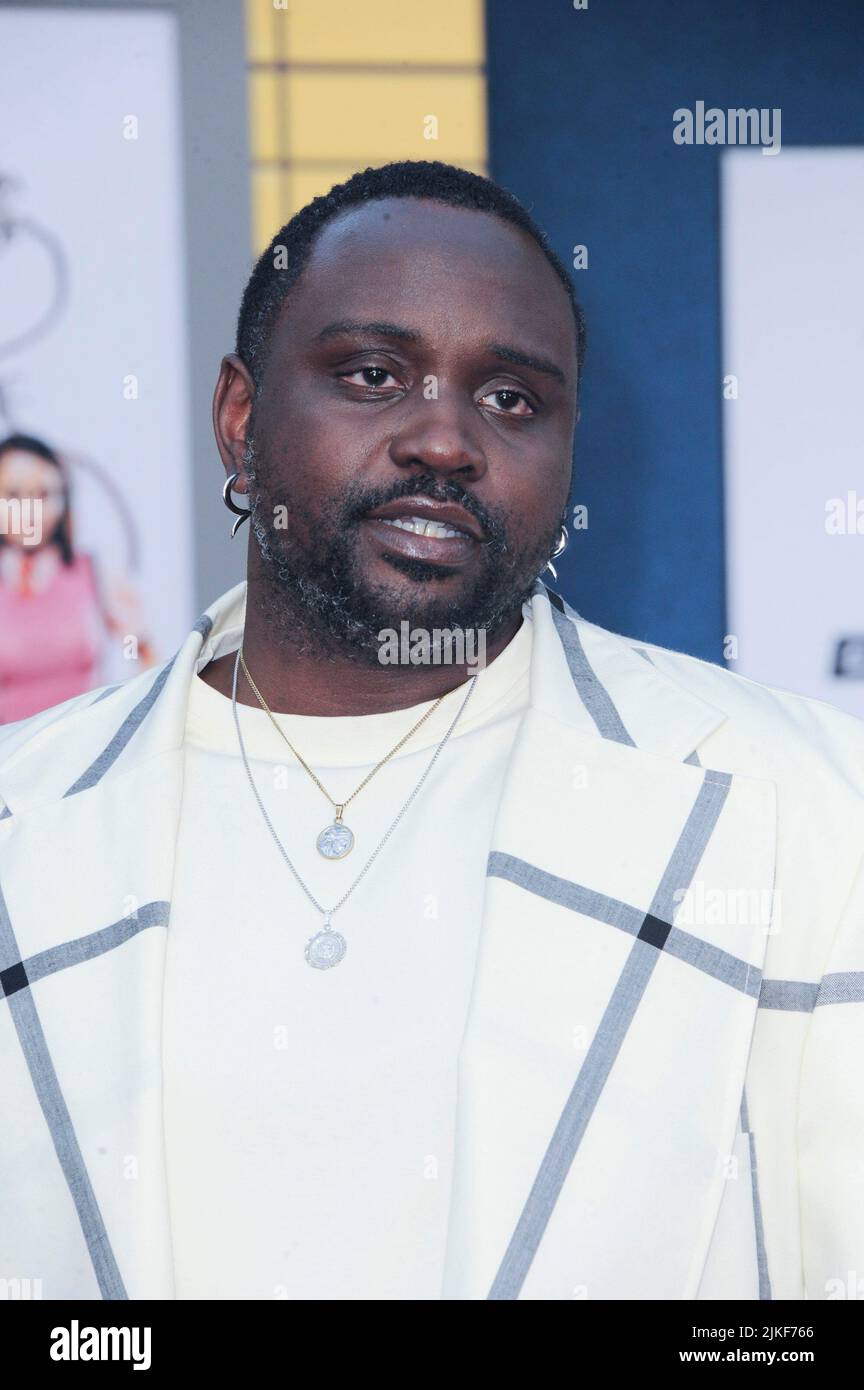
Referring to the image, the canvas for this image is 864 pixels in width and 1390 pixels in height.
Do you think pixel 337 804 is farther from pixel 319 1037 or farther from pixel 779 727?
pixel 779 727

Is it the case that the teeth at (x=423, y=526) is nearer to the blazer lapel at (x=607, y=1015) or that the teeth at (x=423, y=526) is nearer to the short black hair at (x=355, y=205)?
the blazer lapel at (x=607, y=1015)

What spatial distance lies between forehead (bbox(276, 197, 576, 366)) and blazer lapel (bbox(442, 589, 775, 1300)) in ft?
1.82

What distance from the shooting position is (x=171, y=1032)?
1761mm

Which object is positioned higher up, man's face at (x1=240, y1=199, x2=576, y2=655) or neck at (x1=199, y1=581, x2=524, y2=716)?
man's face at (x1=240, y1=199, x2=576, y2=655)

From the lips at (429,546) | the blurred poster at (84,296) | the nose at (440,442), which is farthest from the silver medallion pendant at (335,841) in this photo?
the blurred poster at (84,296)

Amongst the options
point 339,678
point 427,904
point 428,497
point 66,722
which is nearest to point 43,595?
point 66,722

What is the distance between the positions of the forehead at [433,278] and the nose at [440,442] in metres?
0.11

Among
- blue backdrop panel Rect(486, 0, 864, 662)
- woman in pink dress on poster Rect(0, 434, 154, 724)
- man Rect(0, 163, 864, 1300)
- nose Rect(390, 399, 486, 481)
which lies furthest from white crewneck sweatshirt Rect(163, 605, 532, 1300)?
blue backdrop panel Rect(486, 0, 864, 662)

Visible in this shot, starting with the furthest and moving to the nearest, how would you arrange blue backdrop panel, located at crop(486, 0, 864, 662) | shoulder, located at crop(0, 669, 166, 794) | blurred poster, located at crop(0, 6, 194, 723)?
1. blue backdrop panel, located at crop(486, 0, 864, 662)
2. blurred poster, located at crop(0, 6, 194, 723)
3. shoulder, located at crop(0, 669, 166, 794)

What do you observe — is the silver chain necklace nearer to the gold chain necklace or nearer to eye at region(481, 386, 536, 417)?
the gold chain necklace

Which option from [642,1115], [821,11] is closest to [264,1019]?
[642,1115]

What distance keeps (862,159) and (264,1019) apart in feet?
9.56

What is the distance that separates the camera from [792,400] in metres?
3.64

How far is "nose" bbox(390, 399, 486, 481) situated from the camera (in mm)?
1834
